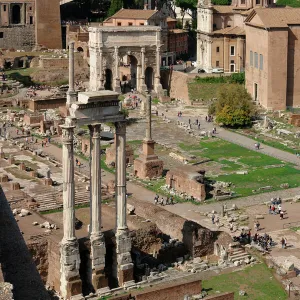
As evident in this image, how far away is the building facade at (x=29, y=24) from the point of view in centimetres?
9181

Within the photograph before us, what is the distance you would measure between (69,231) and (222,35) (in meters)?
51.3

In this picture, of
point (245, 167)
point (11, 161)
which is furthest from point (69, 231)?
point (245, 167)

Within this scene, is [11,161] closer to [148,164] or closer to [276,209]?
[148,164]

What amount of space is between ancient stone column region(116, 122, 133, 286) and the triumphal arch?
40925 mm

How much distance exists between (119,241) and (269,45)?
123 feet

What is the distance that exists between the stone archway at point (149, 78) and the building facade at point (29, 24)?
64.0ft

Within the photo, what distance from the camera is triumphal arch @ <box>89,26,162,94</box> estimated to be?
71.1 metres

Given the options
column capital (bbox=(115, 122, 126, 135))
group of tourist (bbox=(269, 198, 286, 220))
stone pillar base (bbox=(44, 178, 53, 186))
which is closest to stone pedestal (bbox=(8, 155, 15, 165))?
stone pillar base (bbox=(44, 178, 53, 186))

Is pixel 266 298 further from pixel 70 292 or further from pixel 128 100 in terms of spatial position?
pixel 128 100

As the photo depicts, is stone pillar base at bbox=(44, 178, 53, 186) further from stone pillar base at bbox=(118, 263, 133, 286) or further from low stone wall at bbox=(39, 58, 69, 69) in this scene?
low stone wall at bbox=(39, 58, 69, 69)

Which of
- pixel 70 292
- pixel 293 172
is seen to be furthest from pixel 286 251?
pixel 293 172

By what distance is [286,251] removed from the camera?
35.1 m

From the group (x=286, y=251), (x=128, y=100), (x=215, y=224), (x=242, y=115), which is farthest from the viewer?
(x=128, y=100)

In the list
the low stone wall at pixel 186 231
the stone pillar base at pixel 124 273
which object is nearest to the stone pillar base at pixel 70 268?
the stone pillar base at pixel 124 273
